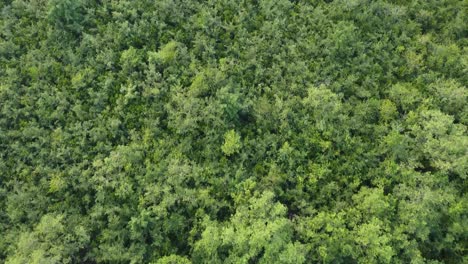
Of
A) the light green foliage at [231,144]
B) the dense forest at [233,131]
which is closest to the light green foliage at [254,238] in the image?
the dense forest at [233,131]

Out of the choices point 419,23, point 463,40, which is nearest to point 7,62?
point 419,23

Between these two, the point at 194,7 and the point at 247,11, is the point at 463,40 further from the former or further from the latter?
the point at 194,7

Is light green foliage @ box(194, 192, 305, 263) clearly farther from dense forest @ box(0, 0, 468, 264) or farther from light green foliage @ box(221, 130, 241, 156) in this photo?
light green foliage @ box(221, 130, 241, 156)

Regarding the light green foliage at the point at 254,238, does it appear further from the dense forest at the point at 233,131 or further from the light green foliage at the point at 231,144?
the light green foliage at the point at 231,144

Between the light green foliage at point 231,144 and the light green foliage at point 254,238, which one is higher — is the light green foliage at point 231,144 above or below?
above

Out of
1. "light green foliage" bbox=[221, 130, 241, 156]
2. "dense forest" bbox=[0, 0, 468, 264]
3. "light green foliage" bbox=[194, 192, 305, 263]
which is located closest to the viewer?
"light green foliage" bbox=[194, 192, 305, 263]

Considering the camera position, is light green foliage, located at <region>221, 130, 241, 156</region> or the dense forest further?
light green foliage, located at <region>221, 130, 241, 156</region>

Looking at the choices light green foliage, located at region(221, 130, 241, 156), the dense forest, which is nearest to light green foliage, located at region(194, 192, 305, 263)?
the dense forest

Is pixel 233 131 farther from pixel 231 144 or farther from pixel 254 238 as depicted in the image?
pixel 254 238

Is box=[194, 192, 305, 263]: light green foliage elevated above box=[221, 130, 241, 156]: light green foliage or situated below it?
below

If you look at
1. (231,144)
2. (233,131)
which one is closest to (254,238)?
(231,144)
